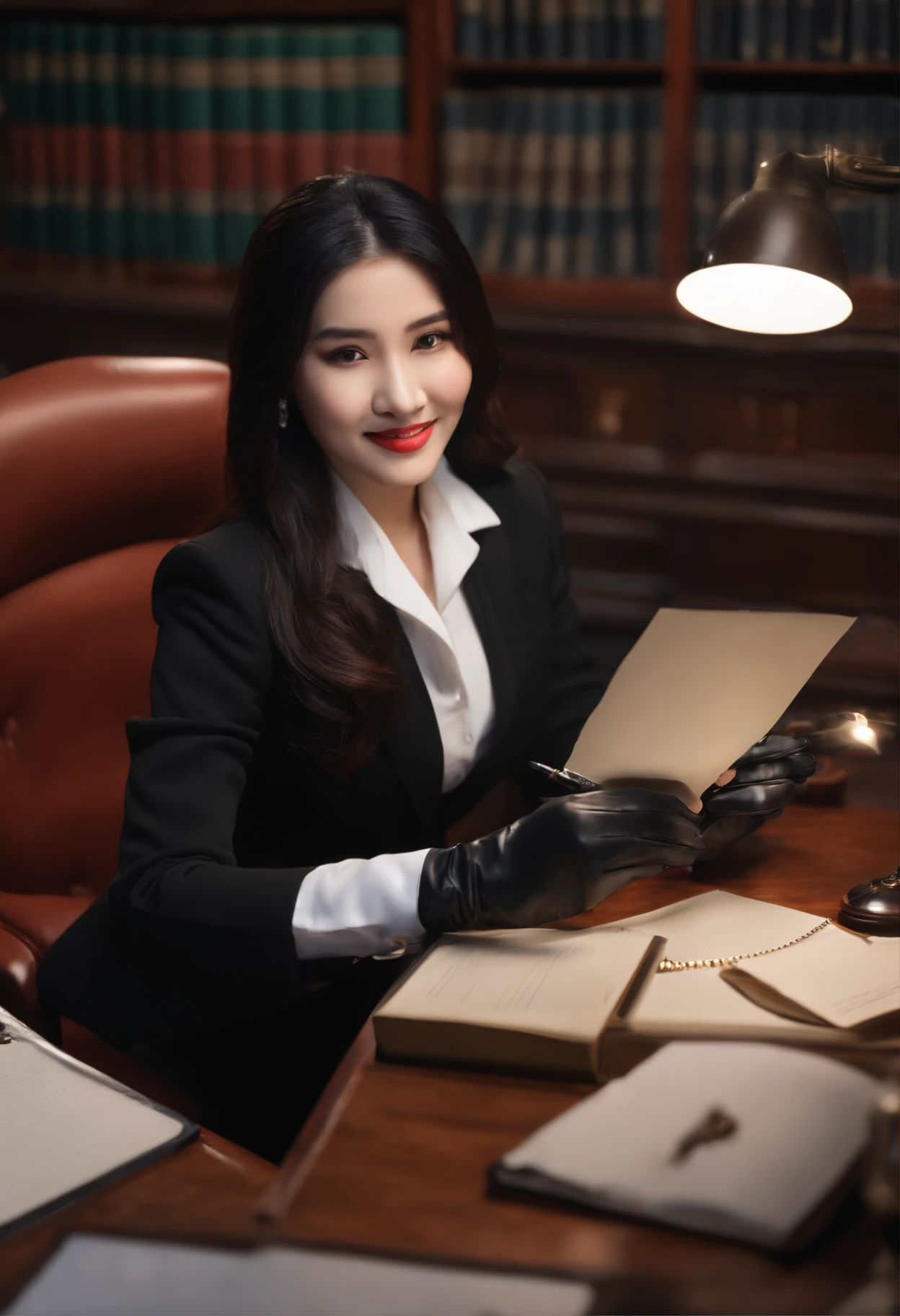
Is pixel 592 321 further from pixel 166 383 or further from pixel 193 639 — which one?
pixel 193 639

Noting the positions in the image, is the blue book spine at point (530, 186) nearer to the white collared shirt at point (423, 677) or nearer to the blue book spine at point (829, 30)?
the blue book spine at point (829, 30)

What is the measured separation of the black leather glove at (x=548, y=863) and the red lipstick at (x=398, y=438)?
422 millimetres

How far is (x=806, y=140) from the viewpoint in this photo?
8.23 feet

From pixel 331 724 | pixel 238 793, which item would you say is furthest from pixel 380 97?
pixel 238 793

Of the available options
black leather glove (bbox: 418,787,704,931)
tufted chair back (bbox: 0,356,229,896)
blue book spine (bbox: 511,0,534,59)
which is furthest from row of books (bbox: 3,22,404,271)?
black leather glove (bbox: 418,787,704,931)

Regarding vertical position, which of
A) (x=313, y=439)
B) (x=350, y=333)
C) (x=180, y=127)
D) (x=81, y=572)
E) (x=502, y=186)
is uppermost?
(x=180, y=127)

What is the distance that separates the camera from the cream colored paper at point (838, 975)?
2.62 feet

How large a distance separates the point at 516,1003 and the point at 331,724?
0.44 m

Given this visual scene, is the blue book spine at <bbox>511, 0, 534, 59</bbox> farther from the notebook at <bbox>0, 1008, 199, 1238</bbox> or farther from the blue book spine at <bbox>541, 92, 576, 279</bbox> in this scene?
the notebook at <bbox>0, 1008, 199, 1238</bbox>

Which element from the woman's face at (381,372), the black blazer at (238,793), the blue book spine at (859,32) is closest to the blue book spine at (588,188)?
the blue book spine at (859,32)

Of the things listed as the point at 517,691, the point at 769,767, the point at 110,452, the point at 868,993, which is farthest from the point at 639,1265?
the point at 110,452

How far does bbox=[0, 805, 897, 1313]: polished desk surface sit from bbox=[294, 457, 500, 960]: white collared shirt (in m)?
0.14

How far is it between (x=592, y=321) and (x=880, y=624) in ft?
2.81

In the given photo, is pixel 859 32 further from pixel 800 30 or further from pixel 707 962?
pixel 707 962
